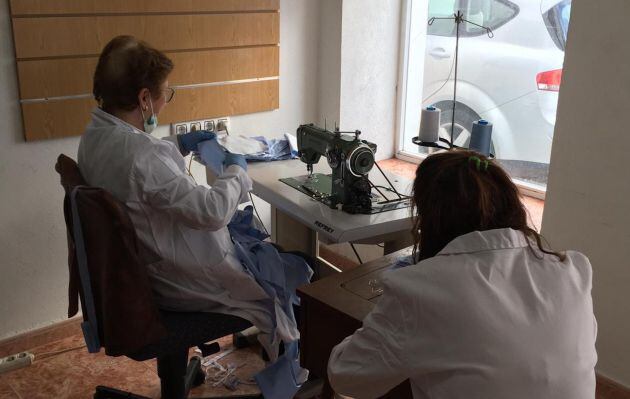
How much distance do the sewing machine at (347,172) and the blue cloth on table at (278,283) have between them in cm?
22

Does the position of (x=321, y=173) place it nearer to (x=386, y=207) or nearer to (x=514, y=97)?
(x=386, y=207)

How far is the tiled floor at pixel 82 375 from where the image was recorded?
7.85ft

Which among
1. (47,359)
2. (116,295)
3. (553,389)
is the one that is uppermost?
(553,389)

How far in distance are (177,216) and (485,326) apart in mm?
931

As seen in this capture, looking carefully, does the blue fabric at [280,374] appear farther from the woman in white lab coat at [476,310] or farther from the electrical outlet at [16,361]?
the electrical outlet at [16,361]

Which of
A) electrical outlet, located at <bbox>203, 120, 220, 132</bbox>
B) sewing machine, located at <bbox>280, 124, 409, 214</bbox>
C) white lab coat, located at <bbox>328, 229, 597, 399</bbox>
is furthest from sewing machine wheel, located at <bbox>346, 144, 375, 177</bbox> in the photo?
electrical outlet, located at <bbox>203, 120, 220, 132</bbox>

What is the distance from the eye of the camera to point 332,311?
62.0 inches

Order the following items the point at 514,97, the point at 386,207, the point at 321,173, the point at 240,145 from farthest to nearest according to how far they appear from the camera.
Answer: the point at 514,97
the point at 240,145
the point at 321,173
the point at 386,207

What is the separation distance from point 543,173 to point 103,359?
6.39 feet

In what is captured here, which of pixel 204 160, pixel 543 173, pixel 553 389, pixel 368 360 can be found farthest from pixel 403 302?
pixel 543 173

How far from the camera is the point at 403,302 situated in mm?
1077

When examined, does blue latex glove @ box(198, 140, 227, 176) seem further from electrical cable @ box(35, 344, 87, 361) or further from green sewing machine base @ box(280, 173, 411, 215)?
electrical cable @ box(35, 344, 87, 361)

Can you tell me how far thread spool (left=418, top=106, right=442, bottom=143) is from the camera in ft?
7.07

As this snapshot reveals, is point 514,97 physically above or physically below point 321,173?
above
